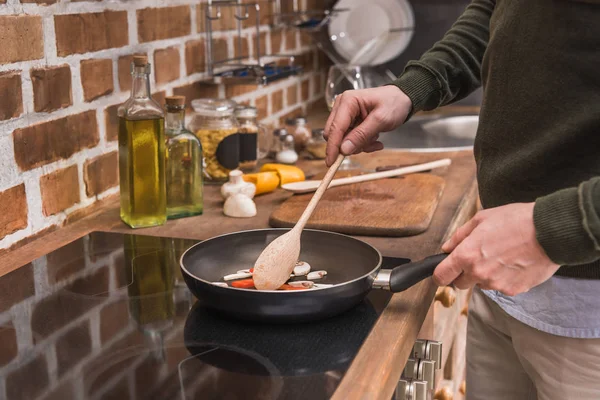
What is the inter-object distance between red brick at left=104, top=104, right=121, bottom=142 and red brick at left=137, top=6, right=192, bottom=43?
0.53 feet

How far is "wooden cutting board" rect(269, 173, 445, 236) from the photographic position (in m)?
1.22

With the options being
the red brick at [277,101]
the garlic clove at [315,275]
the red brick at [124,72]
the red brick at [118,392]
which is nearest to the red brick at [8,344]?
the red brick at [118,392]

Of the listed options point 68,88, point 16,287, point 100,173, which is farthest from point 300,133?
point 16,287

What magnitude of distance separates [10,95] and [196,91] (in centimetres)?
62

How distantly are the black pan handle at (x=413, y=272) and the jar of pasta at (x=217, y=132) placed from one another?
679 mm

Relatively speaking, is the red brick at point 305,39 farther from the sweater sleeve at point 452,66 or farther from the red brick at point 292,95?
the sweater sleeve at point 452,66

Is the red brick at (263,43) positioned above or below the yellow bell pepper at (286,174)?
above

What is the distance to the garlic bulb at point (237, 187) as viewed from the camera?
1357 mm

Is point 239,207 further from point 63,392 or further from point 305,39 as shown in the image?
point 305,39

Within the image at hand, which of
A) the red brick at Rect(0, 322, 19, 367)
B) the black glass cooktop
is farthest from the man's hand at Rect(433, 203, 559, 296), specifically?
the red brick at Rect(0, 322, 19, 367)

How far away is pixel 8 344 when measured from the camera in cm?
82

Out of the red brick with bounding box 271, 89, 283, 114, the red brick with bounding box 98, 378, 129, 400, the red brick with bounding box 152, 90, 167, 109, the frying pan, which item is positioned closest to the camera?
the red brick with bounding box 98, 378, 129, 400

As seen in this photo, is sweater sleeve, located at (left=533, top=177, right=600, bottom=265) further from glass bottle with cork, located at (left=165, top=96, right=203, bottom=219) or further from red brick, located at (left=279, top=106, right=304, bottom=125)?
red brick, located at (left=279, top=106, right=304, bottom=125)

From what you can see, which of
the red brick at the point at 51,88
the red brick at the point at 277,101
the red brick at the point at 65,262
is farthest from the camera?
the red brick at the point at 277,101
